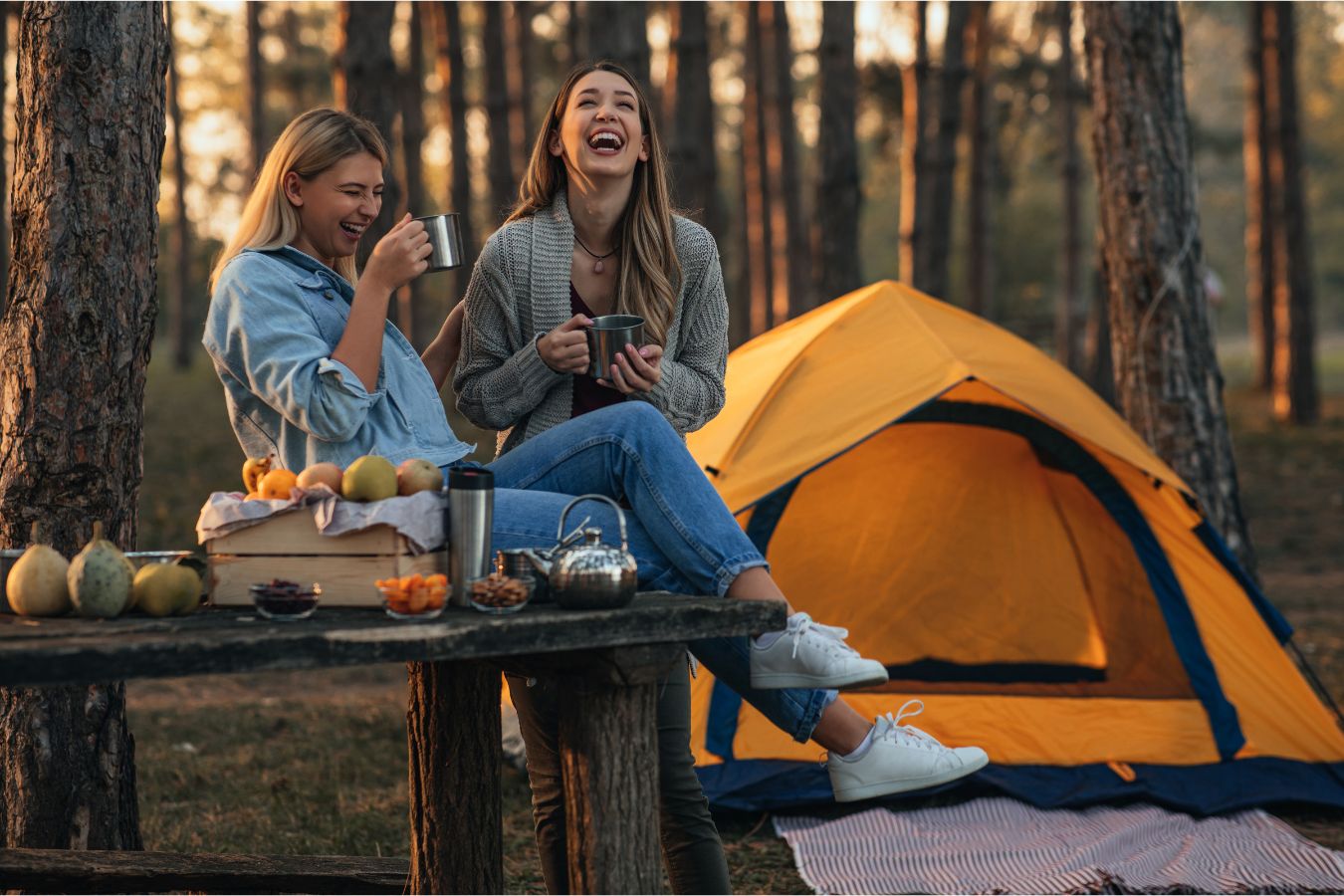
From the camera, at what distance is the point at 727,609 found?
236 cm

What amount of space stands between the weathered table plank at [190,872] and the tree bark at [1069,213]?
13.8m

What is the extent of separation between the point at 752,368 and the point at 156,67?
2850 mm

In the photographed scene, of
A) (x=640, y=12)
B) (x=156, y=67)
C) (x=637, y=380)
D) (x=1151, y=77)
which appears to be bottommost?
(x=637, y=380)

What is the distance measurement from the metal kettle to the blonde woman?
15.6 inches

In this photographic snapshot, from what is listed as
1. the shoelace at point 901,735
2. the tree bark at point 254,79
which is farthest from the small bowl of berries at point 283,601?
the tree bark at point 254,79

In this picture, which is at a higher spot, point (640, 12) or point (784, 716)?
point (640, 12)

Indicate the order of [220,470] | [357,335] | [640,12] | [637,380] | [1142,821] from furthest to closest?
[220,470]
[640,12]
[1142,821]
[637,380]
[357,335]

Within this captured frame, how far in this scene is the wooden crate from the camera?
2.41 meters

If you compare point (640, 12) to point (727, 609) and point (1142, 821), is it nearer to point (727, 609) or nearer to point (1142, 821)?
point (1142, 821)

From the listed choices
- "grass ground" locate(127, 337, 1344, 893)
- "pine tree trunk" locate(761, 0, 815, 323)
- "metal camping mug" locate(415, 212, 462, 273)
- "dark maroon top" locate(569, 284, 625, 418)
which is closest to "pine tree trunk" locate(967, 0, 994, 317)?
"pine tree trunk" locate(761, 0, 815, 323)

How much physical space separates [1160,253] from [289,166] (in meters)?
4.23

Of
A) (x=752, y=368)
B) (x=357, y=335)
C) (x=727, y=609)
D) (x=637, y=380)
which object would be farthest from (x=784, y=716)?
(x=752, y=368)

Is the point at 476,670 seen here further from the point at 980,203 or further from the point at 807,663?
the point at 980,203

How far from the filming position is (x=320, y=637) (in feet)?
6.88
